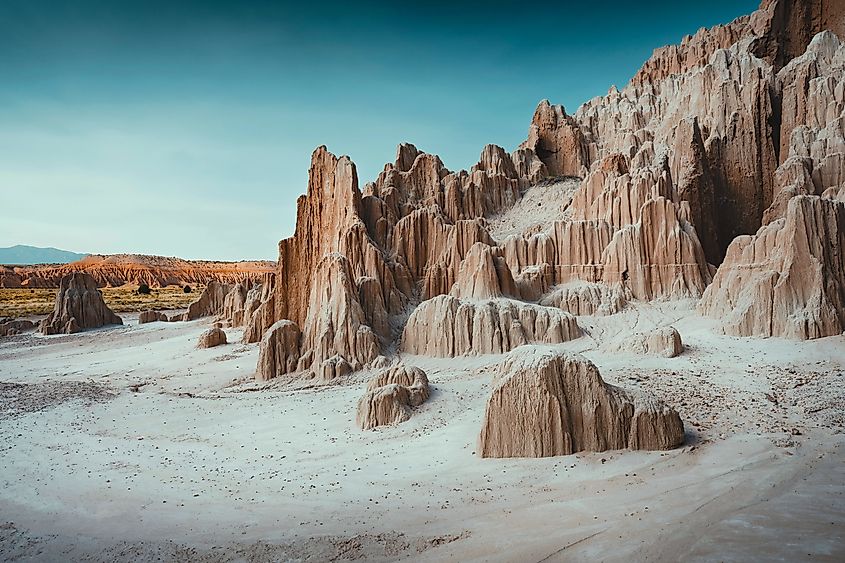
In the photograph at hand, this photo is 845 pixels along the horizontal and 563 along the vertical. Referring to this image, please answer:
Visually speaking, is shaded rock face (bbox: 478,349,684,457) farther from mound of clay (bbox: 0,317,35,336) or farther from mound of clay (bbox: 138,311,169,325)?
mound of clay (bbox: 138,311,169,325)

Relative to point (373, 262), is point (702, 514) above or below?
below

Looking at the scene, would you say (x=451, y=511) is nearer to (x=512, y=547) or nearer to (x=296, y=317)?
(x=512, y=547)

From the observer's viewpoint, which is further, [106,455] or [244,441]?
[244,441]

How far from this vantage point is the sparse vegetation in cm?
6610

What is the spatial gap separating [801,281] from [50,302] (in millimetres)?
87774

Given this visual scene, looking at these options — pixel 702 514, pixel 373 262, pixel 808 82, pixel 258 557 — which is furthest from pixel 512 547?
pixel 808 82

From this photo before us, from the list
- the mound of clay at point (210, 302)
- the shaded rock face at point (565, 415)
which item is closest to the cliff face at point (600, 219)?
the shaded rock face at point (565, 415)

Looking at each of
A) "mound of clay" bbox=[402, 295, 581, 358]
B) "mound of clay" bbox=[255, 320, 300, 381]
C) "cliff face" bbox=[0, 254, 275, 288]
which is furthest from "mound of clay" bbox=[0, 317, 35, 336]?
"mound of clay" bbox=[402, 295, 581, 358]

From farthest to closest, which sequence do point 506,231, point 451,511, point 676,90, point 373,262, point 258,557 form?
1. point 676,90
2. point 506,231
3. point 373,262
4. point 451,511
5. point 258,557

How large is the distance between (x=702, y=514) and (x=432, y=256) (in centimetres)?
2753

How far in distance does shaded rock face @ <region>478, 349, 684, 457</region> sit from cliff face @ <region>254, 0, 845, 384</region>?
13506mm

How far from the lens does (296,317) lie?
105 feet

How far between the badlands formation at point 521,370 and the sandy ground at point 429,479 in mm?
76

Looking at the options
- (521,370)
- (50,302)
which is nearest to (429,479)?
(521,370)
